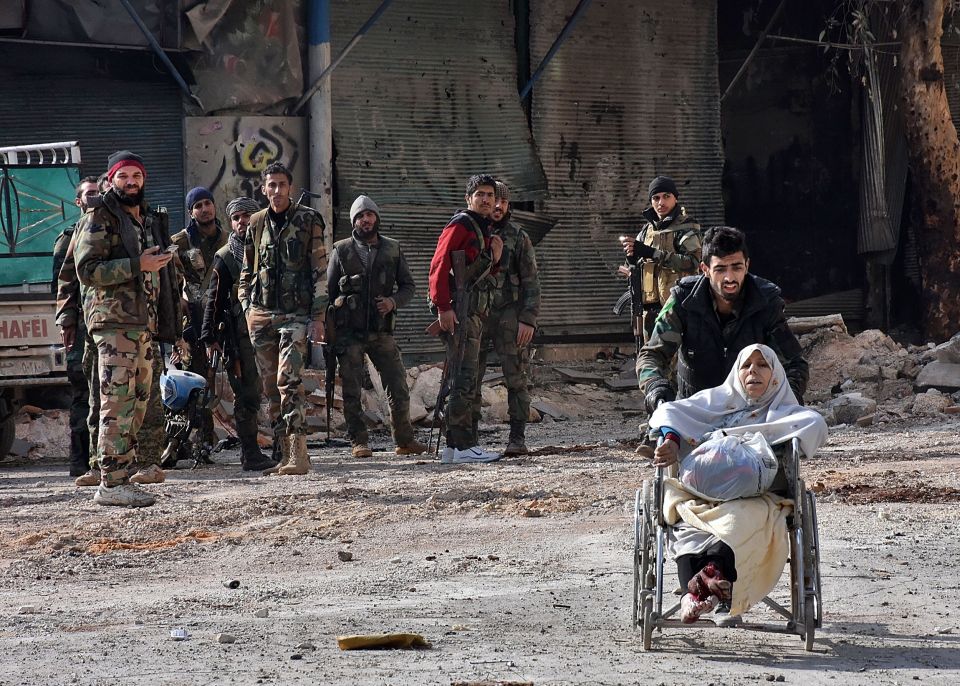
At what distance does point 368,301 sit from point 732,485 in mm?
6415

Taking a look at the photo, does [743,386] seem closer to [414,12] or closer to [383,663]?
[383,663]

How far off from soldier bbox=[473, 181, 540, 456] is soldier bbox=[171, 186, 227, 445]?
2.04 meters

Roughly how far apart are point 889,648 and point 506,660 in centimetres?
126

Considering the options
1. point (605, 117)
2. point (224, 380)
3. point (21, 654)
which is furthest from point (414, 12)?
point (21, 654)

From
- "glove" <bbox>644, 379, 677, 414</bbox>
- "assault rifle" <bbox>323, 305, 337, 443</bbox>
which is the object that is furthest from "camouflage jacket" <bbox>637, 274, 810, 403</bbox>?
"assault rifle" <bbox>323, 305, 337, 443</bbox>

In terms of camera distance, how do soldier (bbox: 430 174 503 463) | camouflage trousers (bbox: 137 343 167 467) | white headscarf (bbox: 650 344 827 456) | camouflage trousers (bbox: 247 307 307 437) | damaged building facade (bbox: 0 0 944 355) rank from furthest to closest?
damaged building facade (bbox: 0 0 944 355)
soldier (bbox: 430 174 503 463)
camouflage trousers (bbox: 247 307 307 437)
camouflage trousers (bbox: 137 343 167 467)
white headscarf (bbox: 650 344 827 456)

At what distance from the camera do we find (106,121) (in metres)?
14.9

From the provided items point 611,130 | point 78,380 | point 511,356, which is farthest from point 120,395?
point 611,130

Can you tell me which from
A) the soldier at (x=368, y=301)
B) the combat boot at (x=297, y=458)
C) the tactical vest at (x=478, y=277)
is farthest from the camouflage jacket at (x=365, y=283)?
the combat boot at (x=297, y=458)

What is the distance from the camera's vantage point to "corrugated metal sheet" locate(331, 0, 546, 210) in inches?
607

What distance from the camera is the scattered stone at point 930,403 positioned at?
13173 mm

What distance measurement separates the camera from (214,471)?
10461 mm

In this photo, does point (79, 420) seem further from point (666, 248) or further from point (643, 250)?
point (666, 248)

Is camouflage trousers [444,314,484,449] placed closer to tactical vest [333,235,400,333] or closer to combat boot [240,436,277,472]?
tactical vest [333,235,400,333]
